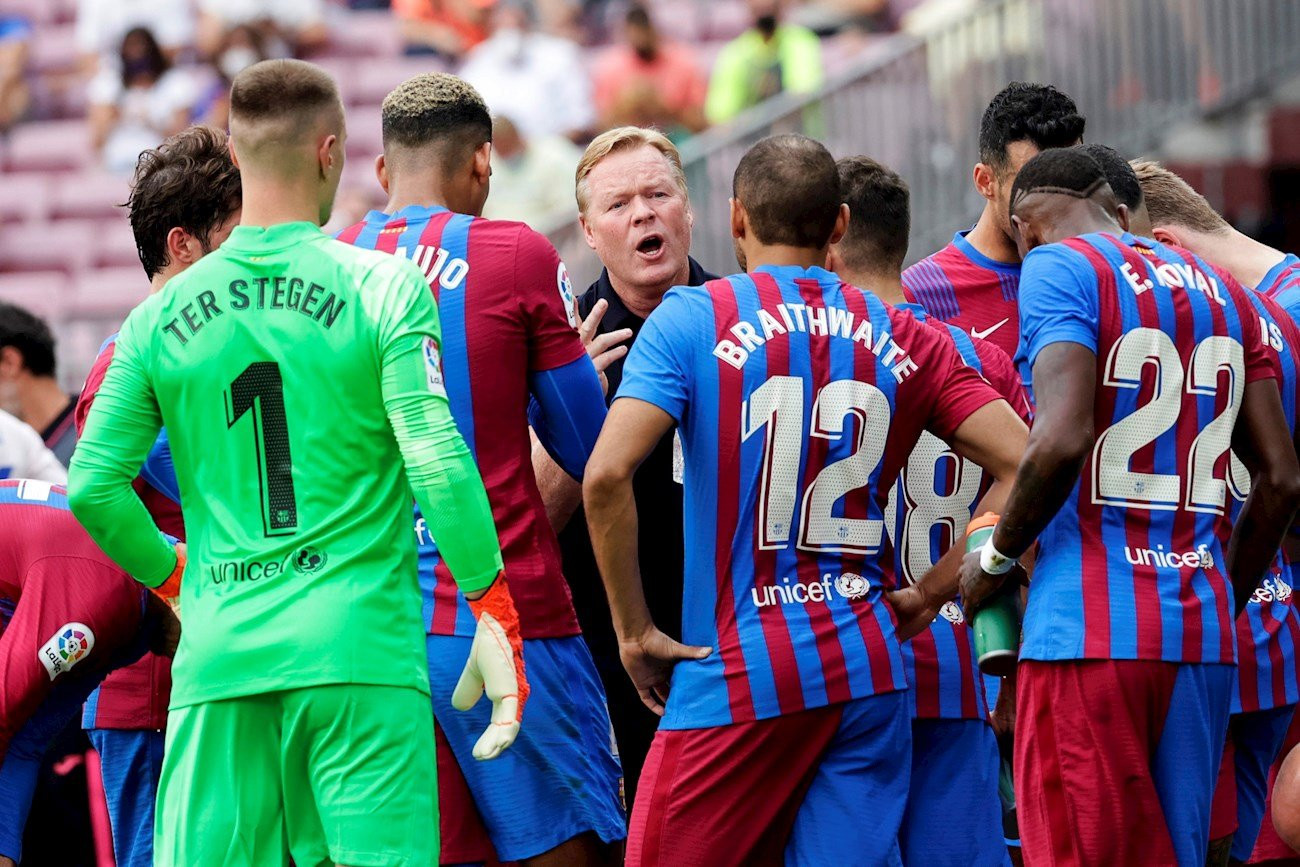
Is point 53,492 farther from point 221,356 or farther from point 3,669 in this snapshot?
point 221,356

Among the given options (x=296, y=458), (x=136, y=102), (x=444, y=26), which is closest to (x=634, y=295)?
(x=296, y=458)

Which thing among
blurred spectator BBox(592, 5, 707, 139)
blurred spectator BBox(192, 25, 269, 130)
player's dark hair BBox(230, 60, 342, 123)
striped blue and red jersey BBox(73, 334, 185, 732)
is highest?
blurred spectator BBox(192, 25, 269, 130)

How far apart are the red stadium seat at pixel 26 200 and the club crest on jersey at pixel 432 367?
1194 cm

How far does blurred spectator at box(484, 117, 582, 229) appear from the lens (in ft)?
41.3

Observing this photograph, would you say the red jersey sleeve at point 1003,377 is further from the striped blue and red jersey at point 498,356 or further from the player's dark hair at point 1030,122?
the striped blue and red jersey at point 498,356

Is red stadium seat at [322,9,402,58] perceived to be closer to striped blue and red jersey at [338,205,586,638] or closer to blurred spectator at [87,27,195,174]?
blurred spectator at [87,27,195,174]

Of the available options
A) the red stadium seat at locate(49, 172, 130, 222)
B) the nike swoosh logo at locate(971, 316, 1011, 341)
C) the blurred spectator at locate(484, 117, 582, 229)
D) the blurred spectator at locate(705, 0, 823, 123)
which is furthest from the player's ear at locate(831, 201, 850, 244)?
the red stadium seat at locate(49, 172, 130, 222)

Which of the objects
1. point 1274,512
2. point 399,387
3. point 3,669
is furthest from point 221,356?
point 1274,512

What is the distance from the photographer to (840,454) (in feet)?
14.1

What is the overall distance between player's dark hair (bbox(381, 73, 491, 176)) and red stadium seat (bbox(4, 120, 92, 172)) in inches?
453

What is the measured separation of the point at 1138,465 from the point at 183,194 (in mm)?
2710

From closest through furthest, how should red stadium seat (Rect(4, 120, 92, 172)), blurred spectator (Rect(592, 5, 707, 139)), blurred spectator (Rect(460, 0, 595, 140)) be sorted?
blurred spectator (Rect(592, 5, 707, 139))
blurred spectator (Rect(460, 0, 595, 140))
red stadium seat (Rect(4, 120, 92, 172))

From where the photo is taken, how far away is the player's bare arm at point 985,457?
174 inches

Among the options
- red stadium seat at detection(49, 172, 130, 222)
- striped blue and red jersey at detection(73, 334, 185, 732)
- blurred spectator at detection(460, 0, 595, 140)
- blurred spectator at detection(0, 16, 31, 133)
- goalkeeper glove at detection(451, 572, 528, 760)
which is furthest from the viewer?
blurred spectator at detection(0, 16, 31, 133)
